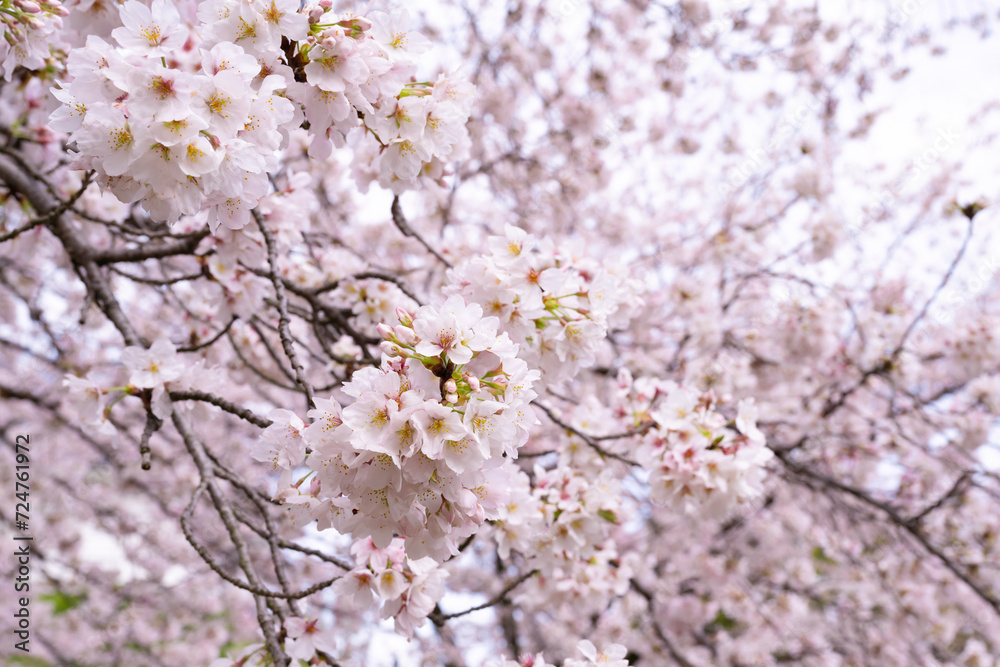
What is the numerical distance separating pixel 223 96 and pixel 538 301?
0.78 m

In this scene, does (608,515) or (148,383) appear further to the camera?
(608,515)

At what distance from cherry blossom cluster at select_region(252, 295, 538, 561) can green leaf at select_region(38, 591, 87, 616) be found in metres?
4.34

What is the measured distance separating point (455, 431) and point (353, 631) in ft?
16.6

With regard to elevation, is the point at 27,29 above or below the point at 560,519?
above

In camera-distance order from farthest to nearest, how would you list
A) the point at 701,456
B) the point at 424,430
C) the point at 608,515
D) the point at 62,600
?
the point at 62,600
the point at 608,515
the point at 701,456
the point at 424,430

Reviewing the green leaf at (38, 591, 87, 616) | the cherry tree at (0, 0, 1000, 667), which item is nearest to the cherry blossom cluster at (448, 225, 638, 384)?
the cherry tree at (0, 0, 1000, 667)

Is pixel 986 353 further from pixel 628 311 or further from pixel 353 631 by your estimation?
pixel 353 631

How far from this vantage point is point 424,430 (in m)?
0.98

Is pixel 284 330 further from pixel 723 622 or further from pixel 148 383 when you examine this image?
pixel 723 622

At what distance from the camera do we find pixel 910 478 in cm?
445

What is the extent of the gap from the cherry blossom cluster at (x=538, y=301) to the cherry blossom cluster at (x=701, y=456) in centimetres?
48

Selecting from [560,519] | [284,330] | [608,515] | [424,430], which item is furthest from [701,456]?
[284,330]

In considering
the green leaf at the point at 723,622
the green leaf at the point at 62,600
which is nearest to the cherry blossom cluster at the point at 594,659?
the green leaf at the point at 62,600

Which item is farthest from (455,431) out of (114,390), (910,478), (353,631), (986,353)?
(353,631)
